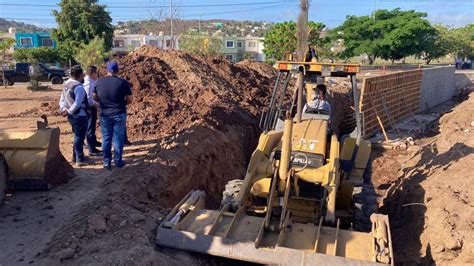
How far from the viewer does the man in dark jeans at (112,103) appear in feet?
23.3

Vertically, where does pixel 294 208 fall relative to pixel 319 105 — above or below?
below

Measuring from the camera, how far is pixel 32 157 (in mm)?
6508

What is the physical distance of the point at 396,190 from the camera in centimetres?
920

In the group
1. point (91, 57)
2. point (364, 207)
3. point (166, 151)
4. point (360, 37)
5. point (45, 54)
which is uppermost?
point (360, 37)

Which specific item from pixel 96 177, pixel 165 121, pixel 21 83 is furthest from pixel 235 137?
pixel 21 83

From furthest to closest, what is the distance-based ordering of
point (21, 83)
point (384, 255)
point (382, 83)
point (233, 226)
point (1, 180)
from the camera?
point (21, 83), point (382, 83), point (1, 180), point (233, 226), point (384, 255)

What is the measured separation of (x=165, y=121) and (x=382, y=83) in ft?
27.5

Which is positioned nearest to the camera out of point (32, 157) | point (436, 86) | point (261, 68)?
point (32, 157)

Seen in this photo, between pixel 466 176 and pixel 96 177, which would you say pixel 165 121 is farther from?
pixel 466 176

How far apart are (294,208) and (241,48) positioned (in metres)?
79.2

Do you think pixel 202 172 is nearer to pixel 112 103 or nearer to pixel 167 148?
pixel 167 148

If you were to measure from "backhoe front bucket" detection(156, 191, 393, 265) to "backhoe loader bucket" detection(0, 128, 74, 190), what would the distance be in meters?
2.19

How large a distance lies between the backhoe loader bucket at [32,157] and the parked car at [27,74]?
21586mm

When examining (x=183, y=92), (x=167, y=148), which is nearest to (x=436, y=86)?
(x=183, y=92)
